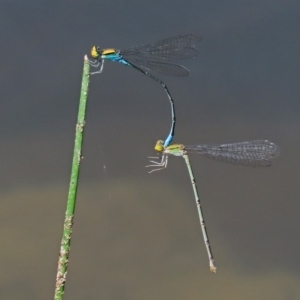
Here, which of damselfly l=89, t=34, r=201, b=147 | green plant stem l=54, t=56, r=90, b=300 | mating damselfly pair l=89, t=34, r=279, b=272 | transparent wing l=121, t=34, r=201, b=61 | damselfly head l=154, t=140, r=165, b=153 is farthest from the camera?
transparent wing l=121, t=34, r=201, b=61

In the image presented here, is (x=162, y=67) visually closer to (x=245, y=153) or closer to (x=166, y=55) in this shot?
(x=166, y=55)

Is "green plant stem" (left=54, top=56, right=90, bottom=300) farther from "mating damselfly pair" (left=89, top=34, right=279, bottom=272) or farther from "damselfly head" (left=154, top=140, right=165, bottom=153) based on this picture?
"damselfly head" (left=154, top=140, right=165, bottom=153)

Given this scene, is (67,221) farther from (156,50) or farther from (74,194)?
(156,50)

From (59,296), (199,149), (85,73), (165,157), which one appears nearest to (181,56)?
(199,149)

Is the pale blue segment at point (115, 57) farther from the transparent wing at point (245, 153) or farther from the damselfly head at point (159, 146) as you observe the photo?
the transparent wing at point (245, 153)

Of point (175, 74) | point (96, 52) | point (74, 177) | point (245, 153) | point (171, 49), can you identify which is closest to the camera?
point (74, 177)

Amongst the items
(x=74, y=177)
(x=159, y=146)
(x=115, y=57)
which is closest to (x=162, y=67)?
(x=159, y=146)

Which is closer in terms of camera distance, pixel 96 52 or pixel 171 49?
pixel 96 52

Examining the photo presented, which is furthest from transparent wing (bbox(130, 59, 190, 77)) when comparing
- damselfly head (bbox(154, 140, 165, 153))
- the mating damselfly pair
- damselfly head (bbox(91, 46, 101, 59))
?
damselfly head (bbox(91, 46, 101, 59))
